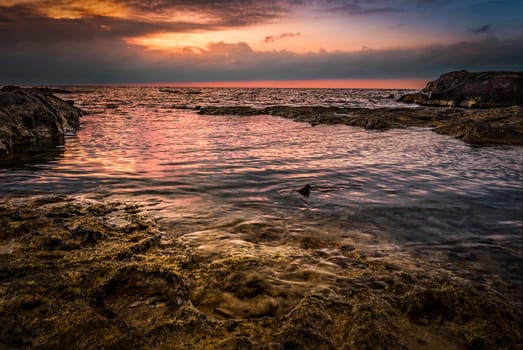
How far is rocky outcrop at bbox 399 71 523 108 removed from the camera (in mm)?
42125

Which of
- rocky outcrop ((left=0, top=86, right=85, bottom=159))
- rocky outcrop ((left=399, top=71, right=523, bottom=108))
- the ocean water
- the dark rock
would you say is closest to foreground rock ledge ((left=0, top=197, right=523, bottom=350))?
the ocean water

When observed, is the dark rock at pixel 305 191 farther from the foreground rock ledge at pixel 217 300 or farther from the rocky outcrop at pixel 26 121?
the rocky outcrop at pixel 26 121

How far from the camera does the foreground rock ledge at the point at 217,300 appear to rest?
2418 mm

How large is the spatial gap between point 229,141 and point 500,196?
1038cm

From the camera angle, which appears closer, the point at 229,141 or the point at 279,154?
the point at 279,154

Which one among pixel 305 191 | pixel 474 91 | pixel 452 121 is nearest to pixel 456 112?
pixel 452 121

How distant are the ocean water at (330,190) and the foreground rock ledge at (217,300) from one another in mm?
517

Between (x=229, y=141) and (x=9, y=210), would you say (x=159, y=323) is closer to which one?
(x=9, y=210)

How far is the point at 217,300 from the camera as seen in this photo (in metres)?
2.94

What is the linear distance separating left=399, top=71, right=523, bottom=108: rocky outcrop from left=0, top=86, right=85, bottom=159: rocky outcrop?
48437mm

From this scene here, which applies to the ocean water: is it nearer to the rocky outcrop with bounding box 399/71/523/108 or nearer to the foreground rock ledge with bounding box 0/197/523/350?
the foreground rock ledge with bounding box 0/197/523/350

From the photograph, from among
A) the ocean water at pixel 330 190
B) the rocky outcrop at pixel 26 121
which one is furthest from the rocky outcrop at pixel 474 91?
the rocky outcrop at pixel 26 121

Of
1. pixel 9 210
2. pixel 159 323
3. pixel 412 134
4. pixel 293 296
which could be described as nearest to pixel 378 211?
pixel 293 296

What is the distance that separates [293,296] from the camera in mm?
3012
